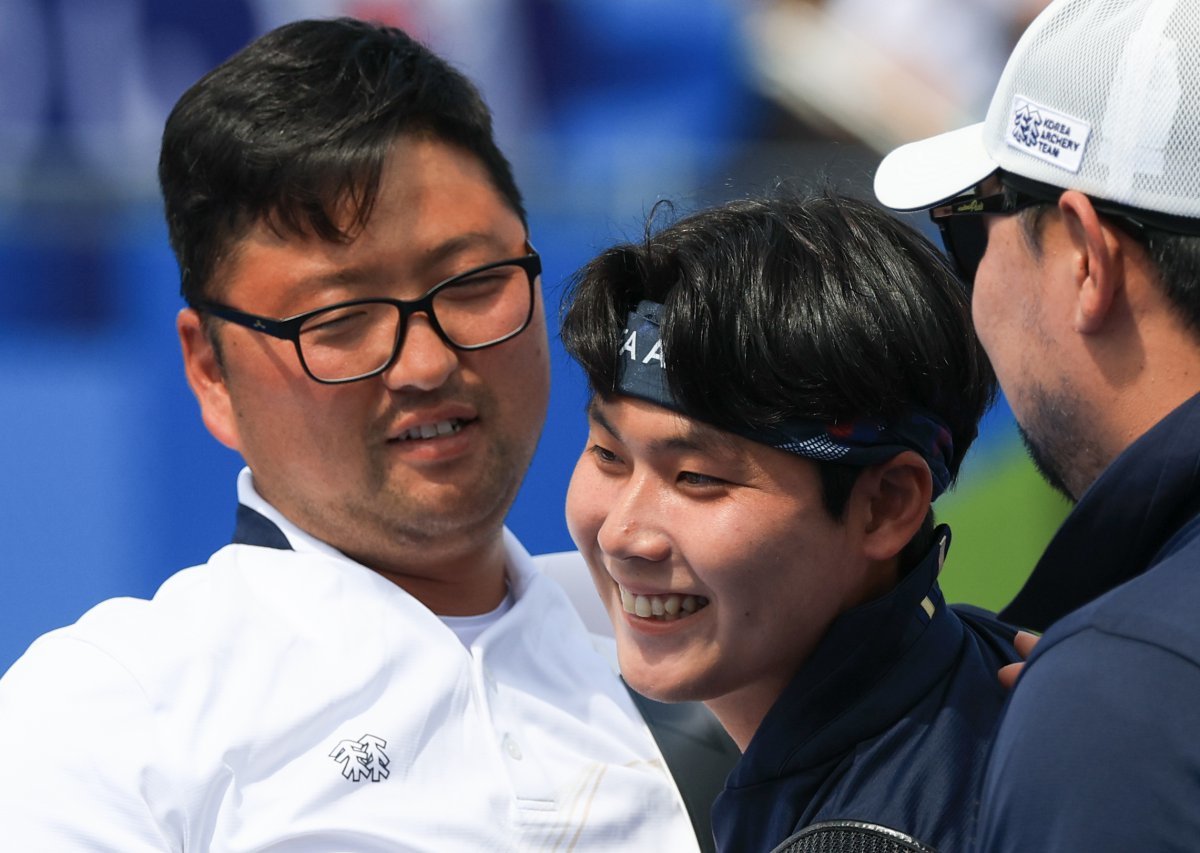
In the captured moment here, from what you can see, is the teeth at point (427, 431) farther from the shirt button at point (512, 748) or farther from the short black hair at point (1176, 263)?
the short black hair at point (1176, 263)

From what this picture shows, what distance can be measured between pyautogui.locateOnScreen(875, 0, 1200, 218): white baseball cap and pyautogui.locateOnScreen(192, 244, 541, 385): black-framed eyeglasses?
0.83 metres

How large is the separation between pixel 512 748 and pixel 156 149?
5.81 feet

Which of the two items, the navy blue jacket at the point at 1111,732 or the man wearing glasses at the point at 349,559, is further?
the man wearing glasses at the point at 349,559

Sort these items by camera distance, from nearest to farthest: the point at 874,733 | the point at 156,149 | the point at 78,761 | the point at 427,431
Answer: the point at 874,733, the point at 78,761, the point at 427,431, the point at 156,149

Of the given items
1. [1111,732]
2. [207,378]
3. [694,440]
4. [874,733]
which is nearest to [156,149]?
[207,378]

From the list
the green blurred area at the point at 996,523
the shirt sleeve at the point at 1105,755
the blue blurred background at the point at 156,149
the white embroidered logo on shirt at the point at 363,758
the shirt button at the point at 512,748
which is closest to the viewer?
the shirt sleeve at the point at 1105,755

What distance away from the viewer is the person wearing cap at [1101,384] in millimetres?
915

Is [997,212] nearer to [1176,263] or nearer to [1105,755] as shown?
[1176,263]

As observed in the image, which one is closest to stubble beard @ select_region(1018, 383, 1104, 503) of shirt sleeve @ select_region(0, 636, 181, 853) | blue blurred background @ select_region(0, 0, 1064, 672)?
shirt sleeve @ select_region(0, 636, 181, 853)

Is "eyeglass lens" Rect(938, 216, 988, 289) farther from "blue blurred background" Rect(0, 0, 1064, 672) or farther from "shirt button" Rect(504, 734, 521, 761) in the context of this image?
"blue blurred background" Rect(0, 0, 1064, 672)

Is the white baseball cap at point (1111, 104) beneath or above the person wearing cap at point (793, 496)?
above

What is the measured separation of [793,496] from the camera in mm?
1319

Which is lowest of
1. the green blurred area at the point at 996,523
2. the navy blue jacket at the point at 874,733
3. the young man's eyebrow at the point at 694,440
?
the green blurred area at the point at 996,523

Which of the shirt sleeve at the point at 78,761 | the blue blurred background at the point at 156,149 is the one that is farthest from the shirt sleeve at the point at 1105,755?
the blue blurred background at the point at 156,149
